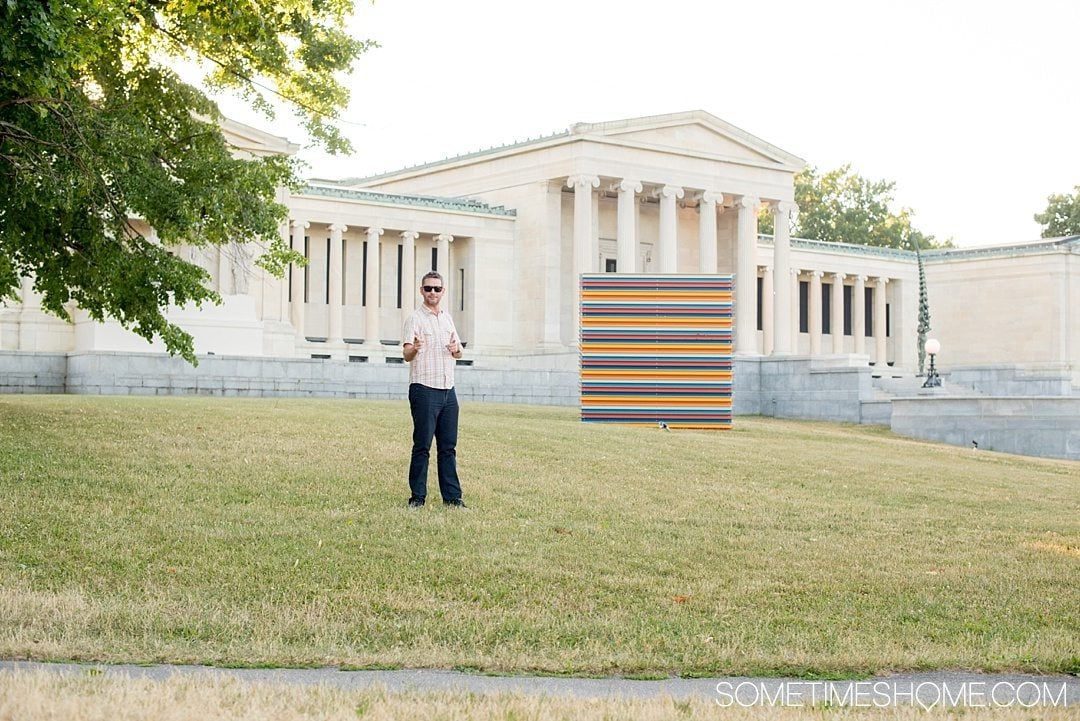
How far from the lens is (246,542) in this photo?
14.7 meters

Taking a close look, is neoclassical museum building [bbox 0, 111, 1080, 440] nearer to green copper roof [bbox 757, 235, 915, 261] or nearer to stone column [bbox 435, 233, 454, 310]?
stone column [bbox 435, 233, 454, 310]

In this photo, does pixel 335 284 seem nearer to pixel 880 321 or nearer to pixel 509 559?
pixel 880 321

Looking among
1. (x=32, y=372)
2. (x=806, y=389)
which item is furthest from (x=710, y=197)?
(x=32, y=372)

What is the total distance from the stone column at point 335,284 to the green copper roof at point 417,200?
1.60m

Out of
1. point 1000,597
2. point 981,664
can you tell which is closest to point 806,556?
point 1000,597

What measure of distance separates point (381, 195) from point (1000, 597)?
5689cm

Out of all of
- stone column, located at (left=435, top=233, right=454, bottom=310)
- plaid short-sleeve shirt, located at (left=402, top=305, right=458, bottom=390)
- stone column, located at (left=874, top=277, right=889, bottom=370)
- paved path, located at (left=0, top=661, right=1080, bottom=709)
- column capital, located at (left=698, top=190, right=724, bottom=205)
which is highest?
column capital, located at (left=698, top=190, right=724, bottom=205)

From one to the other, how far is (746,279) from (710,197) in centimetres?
538

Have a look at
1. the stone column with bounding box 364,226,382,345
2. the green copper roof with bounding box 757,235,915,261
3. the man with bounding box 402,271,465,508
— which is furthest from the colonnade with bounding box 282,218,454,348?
the man with bounding box 402,271,465,508

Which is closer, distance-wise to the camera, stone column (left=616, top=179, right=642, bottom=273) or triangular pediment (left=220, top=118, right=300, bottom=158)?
triangular pediment (left=220, top=118, right=300, bottom=158)

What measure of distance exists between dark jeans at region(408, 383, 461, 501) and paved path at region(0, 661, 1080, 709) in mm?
5807

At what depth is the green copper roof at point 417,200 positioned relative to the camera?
66938mm

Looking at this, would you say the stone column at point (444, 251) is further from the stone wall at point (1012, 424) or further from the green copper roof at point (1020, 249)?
the green copper roof at point (1020, 249)

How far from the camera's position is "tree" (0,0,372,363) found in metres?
20.2
